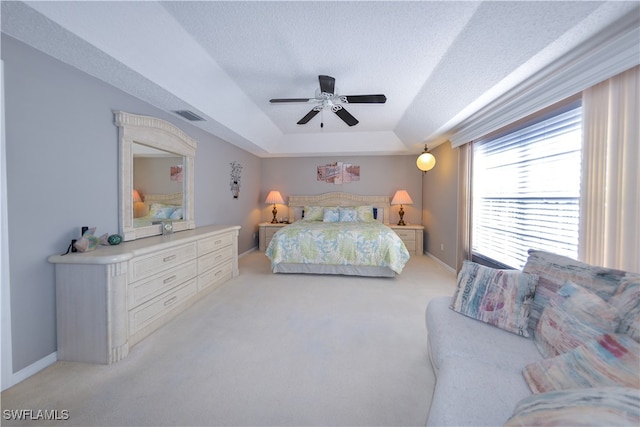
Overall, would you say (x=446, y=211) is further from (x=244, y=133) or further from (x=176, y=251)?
(x=176, y=251)

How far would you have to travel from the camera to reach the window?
6.48 feet

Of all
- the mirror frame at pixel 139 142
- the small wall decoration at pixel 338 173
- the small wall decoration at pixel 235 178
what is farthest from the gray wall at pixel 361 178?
the mirror frame at pixel 139 142

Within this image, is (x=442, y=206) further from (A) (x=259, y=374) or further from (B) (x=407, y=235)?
(A) (x=259, y=374)

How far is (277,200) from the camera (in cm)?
565

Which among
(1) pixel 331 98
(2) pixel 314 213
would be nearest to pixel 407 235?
(2) pixel 314 213

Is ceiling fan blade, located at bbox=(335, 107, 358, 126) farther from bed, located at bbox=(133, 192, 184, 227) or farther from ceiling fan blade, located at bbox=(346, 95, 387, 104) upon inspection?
bed, located at bbox=(133, 192, 184, 227)

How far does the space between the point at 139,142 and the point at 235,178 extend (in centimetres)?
219

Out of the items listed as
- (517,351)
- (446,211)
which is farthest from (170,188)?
(446,211)

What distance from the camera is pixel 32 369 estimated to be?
1638 millimetres

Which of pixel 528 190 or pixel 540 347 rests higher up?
pixel 528 190

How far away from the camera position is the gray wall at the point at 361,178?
5.71 meters

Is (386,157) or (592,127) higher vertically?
(386,157)

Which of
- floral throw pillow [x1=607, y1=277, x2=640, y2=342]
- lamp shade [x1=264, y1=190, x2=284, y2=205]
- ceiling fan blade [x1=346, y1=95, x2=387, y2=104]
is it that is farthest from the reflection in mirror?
floral throw pillow [x1=607, y1=277, x2=640, y2=342]

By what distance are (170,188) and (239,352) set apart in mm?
2179
